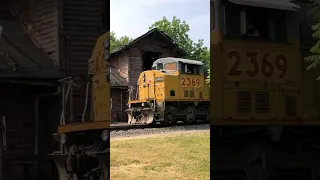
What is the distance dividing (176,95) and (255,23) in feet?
12.7

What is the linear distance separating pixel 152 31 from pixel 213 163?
0.98 meters

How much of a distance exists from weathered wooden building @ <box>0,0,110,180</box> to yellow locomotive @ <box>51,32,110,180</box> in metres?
0.04

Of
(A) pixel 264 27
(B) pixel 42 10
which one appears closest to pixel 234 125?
(A) pixel 264 27

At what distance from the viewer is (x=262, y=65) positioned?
2307 mm

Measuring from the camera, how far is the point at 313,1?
239 cm

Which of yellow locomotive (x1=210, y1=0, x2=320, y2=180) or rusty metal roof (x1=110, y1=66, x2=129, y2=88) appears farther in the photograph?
rusty metal roof (x1=110, y1=66, x2=129, y2=88)

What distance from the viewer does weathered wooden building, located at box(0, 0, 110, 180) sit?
204 cm

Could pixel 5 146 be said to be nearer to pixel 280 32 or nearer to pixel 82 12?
pixel 82 12

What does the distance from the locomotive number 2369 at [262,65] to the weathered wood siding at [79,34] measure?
81 centimetres

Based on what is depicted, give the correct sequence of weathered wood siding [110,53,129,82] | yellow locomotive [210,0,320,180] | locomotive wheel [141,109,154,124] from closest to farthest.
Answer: yellow locomotive [210,0,320,180]
weathered wood siding [110,53,129,82]
locomotive wheel [141,109,154,124]

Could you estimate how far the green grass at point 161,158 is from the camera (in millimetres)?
3279

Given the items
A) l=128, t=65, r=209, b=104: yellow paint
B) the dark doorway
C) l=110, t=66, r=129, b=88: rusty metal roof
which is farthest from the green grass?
the dark doorway

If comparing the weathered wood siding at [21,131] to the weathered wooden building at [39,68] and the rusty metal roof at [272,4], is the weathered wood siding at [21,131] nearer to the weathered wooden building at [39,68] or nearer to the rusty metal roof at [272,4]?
the weathered wooden building at [39,68]

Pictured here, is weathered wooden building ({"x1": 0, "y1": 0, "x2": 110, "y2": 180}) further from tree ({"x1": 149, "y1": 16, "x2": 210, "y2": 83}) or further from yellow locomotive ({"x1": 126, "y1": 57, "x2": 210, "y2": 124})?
yellow locomotive ({"x1": 126, "y1": 57, "x2": 210, "y2": 124})
